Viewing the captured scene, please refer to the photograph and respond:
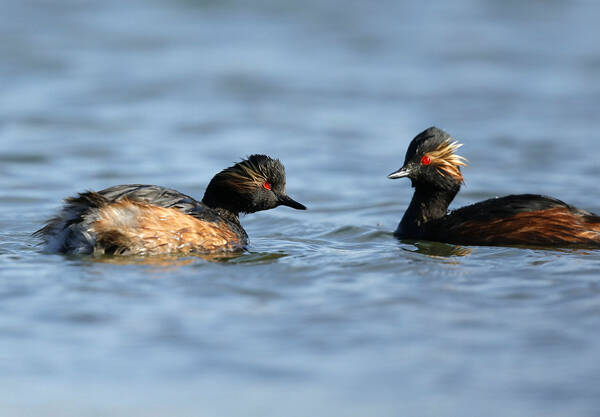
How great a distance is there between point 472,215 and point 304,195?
2952 millimetres

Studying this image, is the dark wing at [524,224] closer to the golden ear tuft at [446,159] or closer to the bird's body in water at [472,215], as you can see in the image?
the bird's body in water at [472,215]

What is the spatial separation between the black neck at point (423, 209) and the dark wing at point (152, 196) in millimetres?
2198

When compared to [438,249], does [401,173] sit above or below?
above

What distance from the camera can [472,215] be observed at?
8.58 metres

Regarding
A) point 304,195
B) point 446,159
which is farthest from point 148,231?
point 304,195

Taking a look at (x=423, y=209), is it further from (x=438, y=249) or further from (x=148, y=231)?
(x=148, y=231)

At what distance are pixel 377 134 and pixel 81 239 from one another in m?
7.28

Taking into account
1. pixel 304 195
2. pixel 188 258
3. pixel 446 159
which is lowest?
pixel 188 258

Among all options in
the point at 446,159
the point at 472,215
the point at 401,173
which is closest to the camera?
the point at 472,215

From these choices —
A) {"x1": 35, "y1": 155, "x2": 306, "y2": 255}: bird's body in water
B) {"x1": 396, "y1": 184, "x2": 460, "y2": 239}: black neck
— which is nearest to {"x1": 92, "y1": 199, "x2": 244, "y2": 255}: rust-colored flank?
{"x1": 35, "y1": 155, "x2": 306, "y2": 255}: bird's body in water

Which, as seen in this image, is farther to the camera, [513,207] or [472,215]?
[472,215]

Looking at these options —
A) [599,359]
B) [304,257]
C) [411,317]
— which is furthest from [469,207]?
[599,359]

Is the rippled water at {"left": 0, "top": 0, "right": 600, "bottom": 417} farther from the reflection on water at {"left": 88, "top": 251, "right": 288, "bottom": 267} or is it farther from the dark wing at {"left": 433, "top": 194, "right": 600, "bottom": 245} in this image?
the dark wing at {"left": 433, "top": 194, "right": 600, "bottom": 245}

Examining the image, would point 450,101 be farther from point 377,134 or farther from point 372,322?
point 372,322
